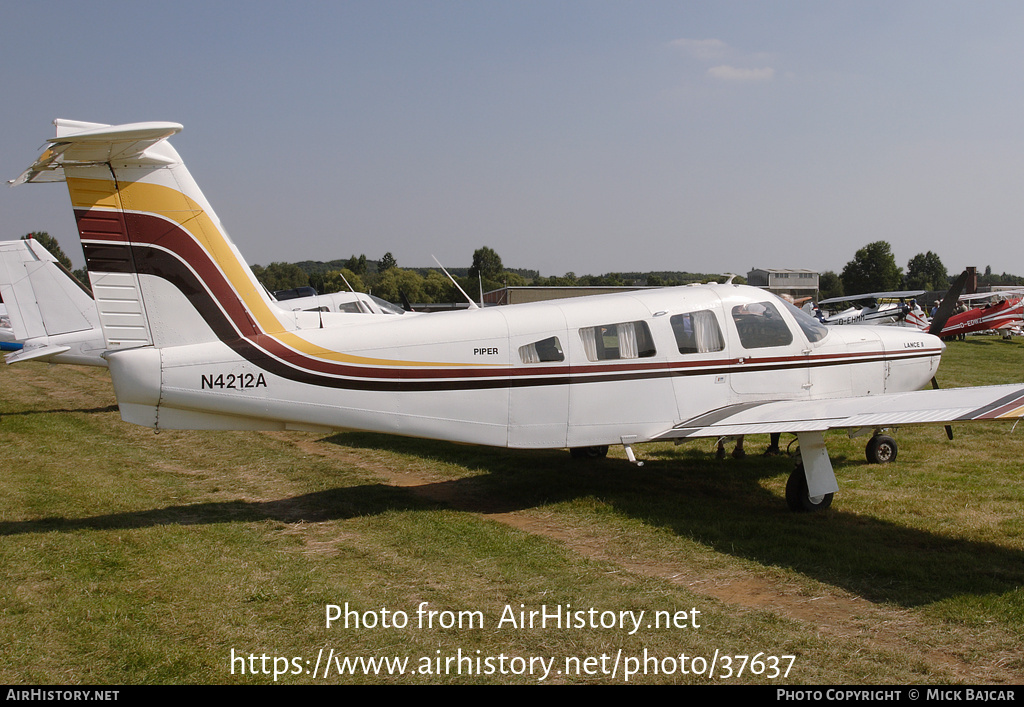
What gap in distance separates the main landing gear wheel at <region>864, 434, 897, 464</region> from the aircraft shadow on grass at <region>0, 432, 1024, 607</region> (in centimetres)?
107

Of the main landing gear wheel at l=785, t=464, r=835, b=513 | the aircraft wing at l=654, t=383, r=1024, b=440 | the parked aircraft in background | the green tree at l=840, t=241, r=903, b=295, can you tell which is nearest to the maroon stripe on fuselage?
the aircraft wing at l=654, t=383, r=1024, b=440

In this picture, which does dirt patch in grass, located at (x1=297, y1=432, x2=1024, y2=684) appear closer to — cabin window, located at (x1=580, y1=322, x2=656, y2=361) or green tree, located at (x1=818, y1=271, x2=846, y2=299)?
cabin window, located at (x1=580, y1=322, x2=656, y2=361)

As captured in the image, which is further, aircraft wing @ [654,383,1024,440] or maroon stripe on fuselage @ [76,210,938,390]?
maroon stripe on fuselage @ [76,210,938,390]

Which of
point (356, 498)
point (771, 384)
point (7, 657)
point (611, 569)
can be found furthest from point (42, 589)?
point (771, 384)

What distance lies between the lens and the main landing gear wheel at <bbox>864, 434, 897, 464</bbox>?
368 inches

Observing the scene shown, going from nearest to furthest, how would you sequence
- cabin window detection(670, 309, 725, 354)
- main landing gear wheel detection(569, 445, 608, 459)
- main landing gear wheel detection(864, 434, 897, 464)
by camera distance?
cabin window detection(670, 309, 725, 354)
main landing gear wheel detection(864, 434, 897, 464)
main landing gear wheel detection(569, 445, 608, 459)

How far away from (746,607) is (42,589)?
207 inches

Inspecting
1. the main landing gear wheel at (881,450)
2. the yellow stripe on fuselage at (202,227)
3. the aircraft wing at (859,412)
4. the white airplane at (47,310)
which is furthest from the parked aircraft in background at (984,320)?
the white airplane at (47,310)

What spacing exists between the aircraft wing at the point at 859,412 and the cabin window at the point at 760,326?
0.74 m

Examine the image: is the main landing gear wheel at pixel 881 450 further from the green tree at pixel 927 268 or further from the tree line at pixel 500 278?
the green tree at pixel 927 268

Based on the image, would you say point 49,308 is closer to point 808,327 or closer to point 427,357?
point 427,357

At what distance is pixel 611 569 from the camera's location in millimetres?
5777

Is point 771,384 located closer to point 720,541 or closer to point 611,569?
point 720,541

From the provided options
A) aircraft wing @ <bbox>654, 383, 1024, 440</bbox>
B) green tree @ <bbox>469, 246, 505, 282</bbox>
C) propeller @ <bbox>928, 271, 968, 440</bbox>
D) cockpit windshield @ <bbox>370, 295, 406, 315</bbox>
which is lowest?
aircraft wing @ <bbox>654, 383, 1024, 440</bbox>
